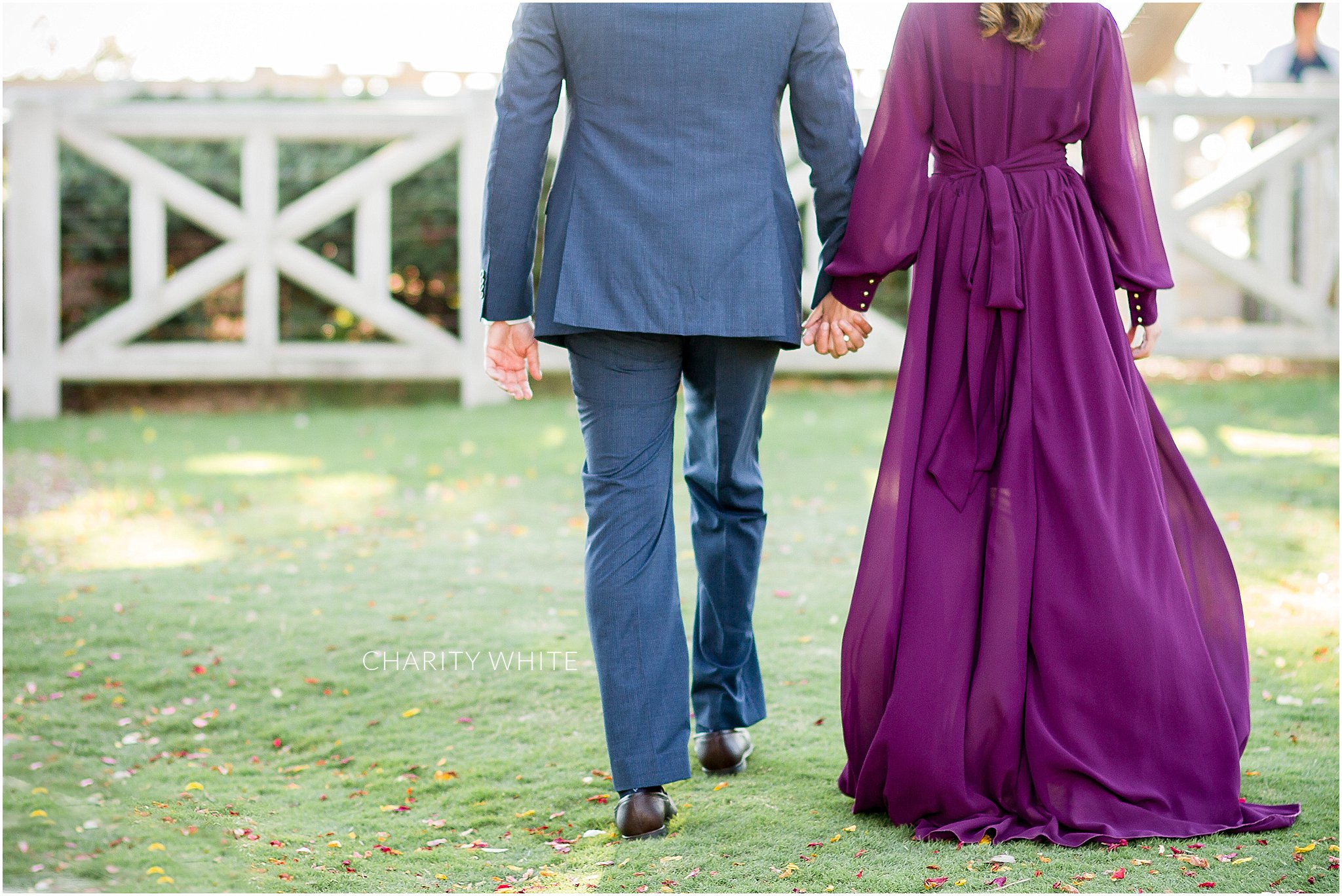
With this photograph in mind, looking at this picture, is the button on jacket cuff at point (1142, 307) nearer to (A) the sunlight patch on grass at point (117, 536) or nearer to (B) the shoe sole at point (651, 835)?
(B) the shoe sole at point (651, 835)

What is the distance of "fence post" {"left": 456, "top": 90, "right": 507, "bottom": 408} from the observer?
26.2 ft

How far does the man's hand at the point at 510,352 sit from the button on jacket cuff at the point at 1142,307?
1203mm

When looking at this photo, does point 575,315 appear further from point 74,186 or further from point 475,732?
point 74,186

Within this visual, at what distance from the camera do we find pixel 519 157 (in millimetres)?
2281

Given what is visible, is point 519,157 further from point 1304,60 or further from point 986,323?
point 1304,60

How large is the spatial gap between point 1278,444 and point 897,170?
4.86m

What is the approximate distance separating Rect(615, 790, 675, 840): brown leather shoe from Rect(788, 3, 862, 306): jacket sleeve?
109 centimetres

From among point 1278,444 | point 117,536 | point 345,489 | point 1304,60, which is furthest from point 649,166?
point 1304,60

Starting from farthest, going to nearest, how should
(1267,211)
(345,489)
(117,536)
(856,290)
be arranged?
(1267,211) < (345,489) < (117,536) < (856,290)

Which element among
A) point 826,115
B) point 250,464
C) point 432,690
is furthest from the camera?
point 250,464

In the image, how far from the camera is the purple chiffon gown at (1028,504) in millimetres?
2207

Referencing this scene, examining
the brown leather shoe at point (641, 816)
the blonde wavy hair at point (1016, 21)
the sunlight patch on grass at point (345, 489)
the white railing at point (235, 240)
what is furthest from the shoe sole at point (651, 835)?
the white railing at point (235, 240)

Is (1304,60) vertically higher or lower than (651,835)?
higher

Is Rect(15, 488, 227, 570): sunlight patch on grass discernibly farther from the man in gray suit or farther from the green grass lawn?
the man in gray suit
